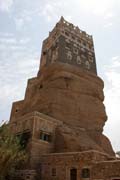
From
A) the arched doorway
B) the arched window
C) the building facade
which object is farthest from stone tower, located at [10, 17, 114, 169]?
the arched window

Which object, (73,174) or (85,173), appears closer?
(85,173)

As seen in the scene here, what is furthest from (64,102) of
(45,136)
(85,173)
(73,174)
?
(85,173)

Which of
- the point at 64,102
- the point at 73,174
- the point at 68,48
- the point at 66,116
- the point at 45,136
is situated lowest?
the point at 73,174

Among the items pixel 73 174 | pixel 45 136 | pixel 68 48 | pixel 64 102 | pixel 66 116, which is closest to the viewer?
pixel 73 174

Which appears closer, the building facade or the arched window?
the arched window

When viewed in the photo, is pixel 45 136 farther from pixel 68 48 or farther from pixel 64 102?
pixel 68 48

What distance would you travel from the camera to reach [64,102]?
39.4 metres

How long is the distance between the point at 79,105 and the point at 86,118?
2.39m

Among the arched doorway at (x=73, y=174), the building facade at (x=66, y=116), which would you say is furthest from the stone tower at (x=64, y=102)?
the arched doorway at (x=73, y=174)

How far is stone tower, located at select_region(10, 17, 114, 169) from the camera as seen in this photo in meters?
31.9

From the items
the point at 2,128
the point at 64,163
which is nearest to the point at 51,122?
the point at 64,163

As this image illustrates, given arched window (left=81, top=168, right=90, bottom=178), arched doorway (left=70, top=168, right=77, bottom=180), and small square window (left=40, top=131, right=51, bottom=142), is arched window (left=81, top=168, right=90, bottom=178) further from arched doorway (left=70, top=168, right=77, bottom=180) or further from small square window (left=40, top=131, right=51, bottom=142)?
small square window (left=40, top=131, right=51, bottom=142)

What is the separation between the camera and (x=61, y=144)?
31.9 meters

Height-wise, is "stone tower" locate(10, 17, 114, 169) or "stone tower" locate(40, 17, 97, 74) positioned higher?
"stone tower" locate(40, 17, 97, 74)
